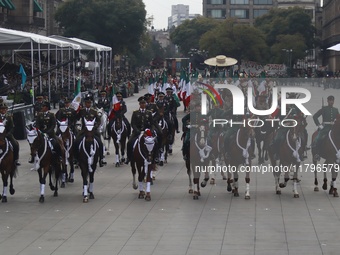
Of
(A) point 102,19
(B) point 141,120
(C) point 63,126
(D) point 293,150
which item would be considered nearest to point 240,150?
(D) point 293,150

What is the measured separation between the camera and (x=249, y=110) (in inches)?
893

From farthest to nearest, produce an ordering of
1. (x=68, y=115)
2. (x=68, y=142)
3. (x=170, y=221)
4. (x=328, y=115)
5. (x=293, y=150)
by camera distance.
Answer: (x=68, y=115)
(x=68, y=142)
(x=328, y=115)
(x=293, y=150)
(x=170, y=221)

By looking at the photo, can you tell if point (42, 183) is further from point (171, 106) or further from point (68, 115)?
point (171, 106)

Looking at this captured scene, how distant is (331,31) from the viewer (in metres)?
138

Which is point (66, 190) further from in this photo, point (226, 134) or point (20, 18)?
point (20, 18)

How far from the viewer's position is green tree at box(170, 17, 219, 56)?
5915 inches

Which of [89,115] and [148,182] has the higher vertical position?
[89,115]

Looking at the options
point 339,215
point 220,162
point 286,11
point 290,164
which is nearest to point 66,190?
point 220,162

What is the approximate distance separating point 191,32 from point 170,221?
135 m

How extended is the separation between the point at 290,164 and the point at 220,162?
1956mm

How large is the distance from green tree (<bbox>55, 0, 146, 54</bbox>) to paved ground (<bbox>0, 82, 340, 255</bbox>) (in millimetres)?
75820

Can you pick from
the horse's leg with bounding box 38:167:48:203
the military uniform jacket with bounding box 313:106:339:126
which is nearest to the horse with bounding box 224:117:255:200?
the military uniform jacket with bounding box 313:106:339:126

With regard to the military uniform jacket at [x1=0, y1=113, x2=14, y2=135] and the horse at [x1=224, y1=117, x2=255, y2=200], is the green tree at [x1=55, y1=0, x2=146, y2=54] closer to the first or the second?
the military uniform jacket at [x1=0, y1=113, x2=14, y2=135]

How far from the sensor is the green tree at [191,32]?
150m
